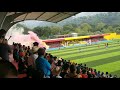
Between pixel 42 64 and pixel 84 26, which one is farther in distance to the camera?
pixel 84 26

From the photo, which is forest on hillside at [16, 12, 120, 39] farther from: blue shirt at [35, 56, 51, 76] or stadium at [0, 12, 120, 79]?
blue shirt at [35, 56, 51, 76]

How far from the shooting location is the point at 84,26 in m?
4.66

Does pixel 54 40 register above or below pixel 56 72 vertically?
above

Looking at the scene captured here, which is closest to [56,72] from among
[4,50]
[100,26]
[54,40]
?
[54,40]

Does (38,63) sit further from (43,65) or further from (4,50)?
(4,50)

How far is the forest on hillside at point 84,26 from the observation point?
4.57 metres

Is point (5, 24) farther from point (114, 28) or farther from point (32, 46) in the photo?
point (114, 28)

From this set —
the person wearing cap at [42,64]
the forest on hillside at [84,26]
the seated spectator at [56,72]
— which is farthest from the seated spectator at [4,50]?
the seated spectator at [56,72]

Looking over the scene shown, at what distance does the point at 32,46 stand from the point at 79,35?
0.93 meters

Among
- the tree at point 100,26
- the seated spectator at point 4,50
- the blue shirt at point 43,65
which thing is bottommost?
the blue shirt at point 43,65

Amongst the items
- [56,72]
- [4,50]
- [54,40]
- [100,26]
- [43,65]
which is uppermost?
[100,26]

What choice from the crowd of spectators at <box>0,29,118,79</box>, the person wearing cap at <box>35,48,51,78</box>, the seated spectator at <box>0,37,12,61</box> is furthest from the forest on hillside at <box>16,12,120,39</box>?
the seated spectator at <box>0,37,12,61</box>

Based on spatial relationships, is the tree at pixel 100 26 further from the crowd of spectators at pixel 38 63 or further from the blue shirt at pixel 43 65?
the blue shirt at pixel 43 65

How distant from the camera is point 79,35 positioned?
15.7ft
